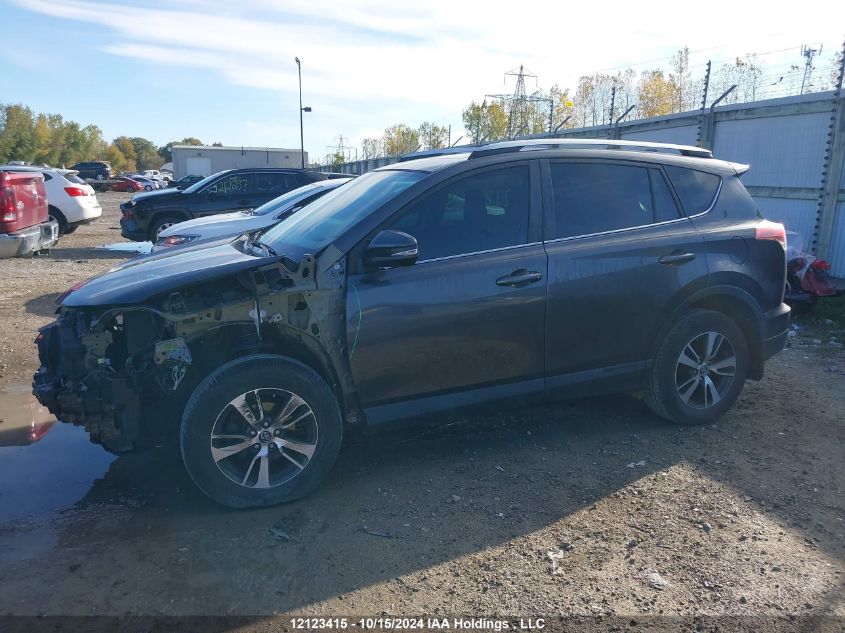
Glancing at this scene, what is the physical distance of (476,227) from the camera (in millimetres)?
4121

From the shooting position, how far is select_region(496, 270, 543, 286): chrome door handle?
13.3ft

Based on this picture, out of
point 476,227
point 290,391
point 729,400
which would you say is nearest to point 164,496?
point 290,391

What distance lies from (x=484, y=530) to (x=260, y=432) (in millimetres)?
1310

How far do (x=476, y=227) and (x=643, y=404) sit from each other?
220 cm

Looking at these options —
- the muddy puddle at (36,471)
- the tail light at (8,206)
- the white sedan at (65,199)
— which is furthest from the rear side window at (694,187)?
the white sedan at (65,199)

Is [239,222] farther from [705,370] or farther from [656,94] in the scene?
[656,94]

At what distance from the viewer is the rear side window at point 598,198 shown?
14.3 ft

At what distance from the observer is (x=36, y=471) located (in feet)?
13.9

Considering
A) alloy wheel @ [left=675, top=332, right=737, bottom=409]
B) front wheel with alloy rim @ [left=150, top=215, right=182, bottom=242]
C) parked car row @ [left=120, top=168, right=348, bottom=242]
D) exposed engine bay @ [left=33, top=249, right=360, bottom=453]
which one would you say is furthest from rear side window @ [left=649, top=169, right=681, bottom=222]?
front wheel with alloy rim @ [left=150, top=215, right=182, bottom=242]

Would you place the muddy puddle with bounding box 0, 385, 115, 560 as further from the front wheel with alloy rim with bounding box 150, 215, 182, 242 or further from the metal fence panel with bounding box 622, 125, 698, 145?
the metal fence panel with bounding box 622, 125, 698, 145

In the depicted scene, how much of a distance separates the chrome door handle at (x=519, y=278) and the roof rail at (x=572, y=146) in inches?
31.5

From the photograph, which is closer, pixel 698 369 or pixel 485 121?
pixel 698 369

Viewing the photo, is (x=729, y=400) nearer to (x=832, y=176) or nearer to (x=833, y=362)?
(x=833, y=362)

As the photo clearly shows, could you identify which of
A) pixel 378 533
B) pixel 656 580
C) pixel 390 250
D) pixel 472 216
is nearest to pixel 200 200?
pixel 472 216
